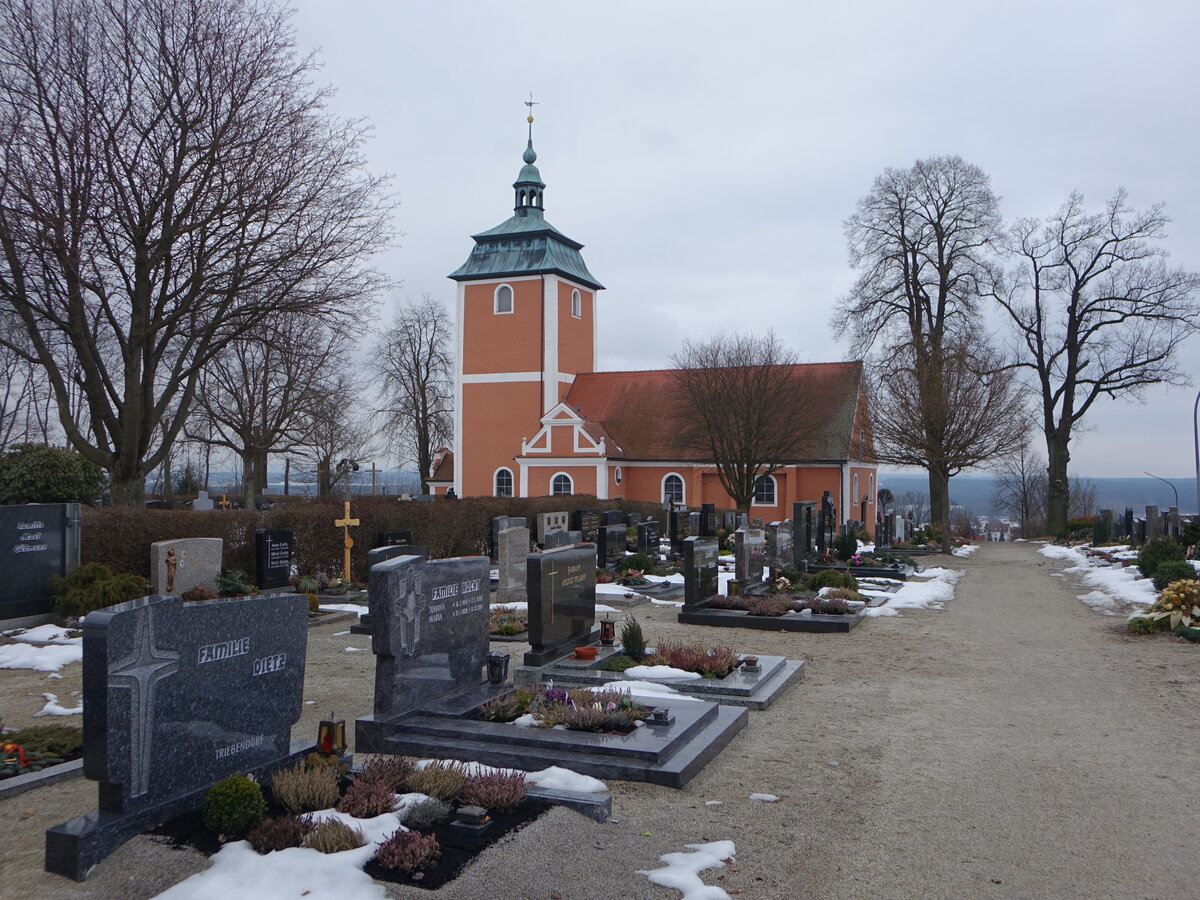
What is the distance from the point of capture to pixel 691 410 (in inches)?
1329

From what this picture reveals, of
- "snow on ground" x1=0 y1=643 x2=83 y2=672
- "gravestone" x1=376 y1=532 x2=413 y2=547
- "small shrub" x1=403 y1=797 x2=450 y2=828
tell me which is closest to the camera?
A: "small shrub" x1=403 y1=797 x2=450 y2=828

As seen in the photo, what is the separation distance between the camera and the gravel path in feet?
14.9

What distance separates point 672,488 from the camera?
121 ft

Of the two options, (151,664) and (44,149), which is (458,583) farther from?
(44,149)

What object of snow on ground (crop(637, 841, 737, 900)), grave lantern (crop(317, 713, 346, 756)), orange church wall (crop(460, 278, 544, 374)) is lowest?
snow on ground (crop(637, 841, 737, 900))

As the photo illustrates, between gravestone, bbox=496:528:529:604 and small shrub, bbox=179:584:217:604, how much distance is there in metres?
4.34

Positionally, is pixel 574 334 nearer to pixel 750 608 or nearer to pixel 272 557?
pixel 272 557

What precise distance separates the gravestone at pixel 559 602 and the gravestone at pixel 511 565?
15.6 feet

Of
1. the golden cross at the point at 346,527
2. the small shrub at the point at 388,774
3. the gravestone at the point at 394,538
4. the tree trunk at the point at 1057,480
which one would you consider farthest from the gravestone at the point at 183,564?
the tree trunk at the point at 1057,480

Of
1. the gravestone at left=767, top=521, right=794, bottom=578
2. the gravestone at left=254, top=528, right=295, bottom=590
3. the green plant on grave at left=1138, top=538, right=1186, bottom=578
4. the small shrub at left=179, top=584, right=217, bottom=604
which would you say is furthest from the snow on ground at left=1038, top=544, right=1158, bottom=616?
the small shrub at left=179, top=584, right=217, bottom=604

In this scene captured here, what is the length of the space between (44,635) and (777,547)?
1134 centimetres

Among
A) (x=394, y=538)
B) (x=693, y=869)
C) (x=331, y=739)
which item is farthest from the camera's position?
(x=394, y=538)

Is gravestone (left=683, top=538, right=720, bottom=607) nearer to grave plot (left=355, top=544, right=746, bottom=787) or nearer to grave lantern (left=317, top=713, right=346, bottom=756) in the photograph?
grave plot (left=355, top=544, right=746, bottom=787)

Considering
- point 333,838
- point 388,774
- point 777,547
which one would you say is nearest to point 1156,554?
point 777,547
